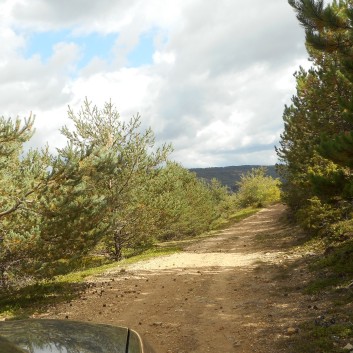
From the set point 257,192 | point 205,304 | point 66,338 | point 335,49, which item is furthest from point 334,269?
point 257,192

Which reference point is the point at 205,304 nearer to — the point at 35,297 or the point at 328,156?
the point at 328,156

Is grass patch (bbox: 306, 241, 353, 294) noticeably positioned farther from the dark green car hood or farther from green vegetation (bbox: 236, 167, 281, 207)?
green vegetation (bbox: 236, 167, 281, 207)

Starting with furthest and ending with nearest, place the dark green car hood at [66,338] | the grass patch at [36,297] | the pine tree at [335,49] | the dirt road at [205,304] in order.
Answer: the grass patch at [36,297], the pine tree at [335,49], the dirt road at [205,304], the dark green car hood at [66,338]

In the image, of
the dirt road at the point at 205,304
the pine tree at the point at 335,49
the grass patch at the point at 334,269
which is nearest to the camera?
the dirt road at the point at 205,304

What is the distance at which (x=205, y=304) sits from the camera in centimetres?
897

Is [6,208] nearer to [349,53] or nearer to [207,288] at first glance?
[207,288]

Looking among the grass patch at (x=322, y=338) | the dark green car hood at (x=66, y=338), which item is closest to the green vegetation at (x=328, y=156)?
the grass patch at (x=322, y=338)

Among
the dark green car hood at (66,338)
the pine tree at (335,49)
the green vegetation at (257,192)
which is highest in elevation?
the pine tree at (335,49)

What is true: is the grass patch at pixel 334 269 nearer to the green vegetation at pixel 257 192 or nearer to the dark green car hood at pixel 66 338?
the dark green car hood at pixel 66 338

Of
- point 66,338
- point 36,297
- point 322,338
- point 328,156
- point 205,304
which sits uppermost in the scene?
point 328,156

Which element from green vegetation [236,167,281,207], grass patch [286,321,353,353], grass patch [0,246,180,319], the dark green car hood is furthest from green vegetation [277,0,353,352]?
green vegetation [236,167,281,207]

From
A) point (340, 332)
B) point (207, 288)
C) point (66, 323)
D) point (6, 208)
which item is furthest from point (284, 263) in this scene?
point (66, 323)

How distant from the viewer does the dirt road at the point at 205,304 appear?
6607 millimetres

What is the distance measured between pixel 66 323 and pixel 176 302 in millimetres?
6761
